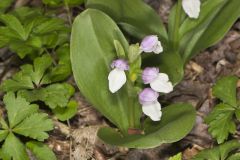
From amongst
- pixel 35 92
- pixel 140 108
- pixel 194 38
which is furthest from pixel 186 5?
pixel 35 92

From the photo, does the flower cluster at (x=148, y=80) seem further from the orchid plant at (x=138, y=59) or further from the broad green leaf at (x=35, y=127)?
the broad green leaf at (x=35, y=127)

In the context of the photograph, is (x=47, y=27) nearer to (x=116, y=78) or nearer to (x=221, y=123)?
(x=116, y=78)

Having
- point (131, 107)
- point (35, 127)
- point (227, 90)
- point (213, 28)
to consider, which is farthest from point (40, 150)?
point (213, 28)

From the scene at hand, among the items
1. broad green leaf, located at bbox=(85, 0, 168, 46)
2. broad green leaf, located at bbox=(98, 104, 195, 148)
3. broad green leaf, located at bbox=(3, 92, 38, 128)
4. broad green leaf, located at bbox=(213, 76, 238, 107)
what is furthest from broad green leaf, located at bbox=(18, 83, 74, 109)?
broad green leaf, located at bbox=(213, 76, 238, 107)

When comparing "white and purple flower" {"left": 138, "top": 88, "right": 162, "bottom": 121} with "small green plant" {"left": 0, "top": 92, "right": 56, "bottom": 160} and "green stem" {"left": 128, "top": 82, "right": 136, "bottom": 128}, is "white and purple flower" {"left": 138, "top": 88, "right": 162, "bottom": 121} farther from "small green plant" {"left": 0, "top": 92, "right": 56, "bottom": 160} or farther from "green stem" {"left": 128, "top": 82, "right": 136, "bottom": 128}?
"small green plant" {"left": 0, "top": 92, "right": 56, "bottom": 160}

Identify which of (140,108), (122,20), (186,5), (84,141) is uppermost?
(186,5)

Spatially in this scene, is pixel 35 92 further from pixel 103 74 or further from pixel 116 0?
pixel 116 0

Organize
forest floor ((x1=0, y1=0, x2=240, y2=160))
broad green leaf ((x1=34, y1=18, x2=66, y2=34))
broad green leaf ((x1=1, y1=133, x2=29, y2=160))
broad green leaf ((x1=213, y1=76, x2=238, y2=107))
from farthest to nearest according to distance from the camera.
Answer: broad green leaf ((x1=34, y1=18, x2=66, y2=34)) → forest floor ((x1=0, y1=0, x2=240, y2=160)) → broad green leaf ((x1=213, y1=76, x2=238, y2=107)) → broad green leaf ((x1=1, y1=133, x2=29, y2=160))

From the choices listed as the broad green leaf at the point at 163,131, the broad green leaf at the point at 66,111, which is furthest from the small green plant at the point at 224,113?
the broad green leaf at the point at 66,111
